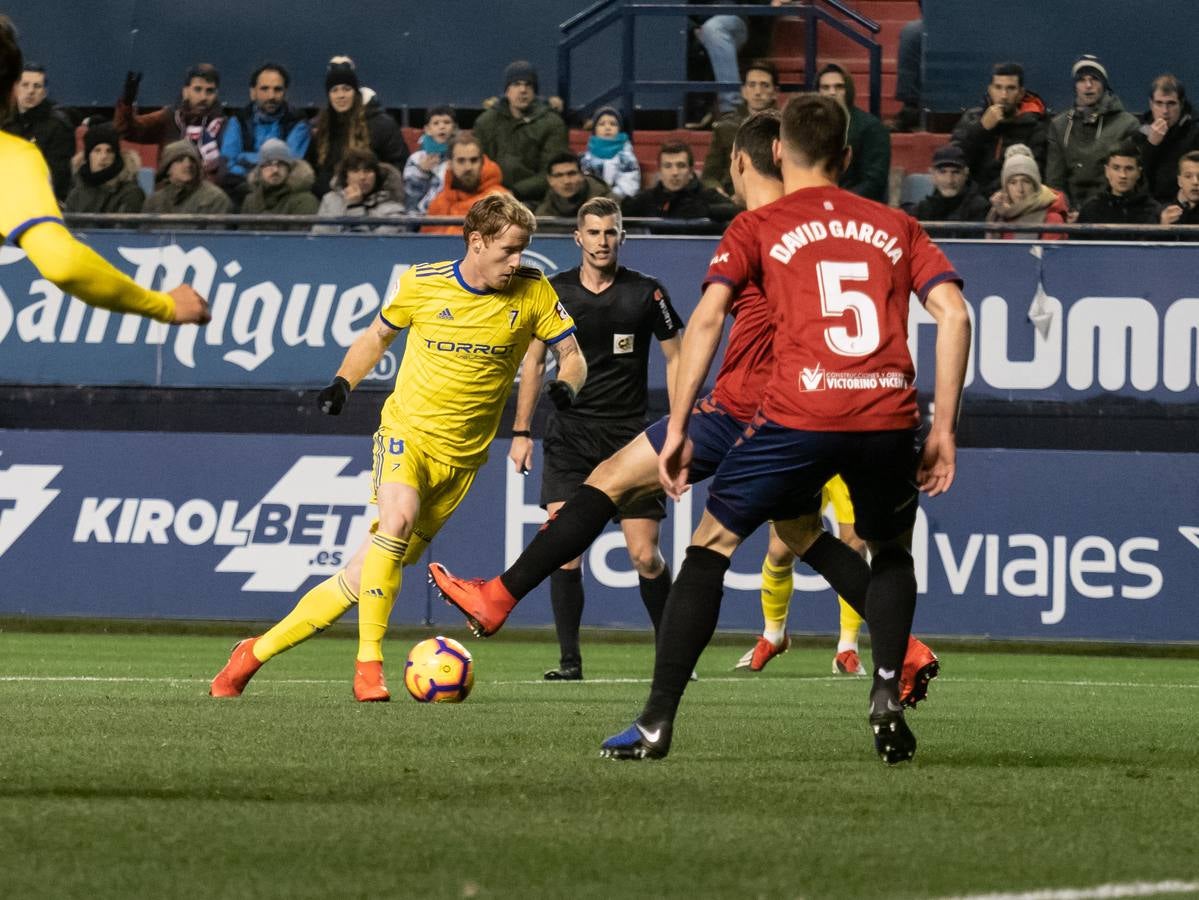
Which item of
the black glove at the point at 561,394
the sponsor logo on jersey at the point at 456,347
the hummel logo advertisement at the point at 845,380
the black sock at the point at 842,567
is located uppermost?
the hummel logo advertisement at the point at 845,380

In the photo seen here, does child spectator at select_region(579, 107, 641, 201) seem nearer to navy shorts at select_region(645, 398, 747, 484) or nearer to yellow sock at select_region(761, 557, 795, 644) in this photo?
yellow sock at select_region(761, 557, 795, 644)

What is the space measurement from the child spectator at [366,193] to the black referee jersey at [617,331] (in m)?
5.19

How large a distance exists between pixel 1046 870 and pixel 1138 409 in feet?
40.1

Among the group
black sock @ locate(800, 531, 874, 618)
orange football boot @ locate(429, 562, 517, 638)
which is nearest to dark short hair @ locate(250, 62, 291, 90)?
orange football boot @ locate(429, 562, 517, 638)

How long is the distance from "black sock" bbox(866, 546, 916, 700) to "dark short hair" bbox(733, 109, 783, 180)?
4.65 feet

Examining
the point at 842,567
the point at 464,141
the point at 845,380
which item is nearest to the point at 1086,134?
the point at 464,141

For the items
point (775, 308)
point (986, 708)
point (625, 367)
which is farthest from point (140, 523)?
point (775, 308)

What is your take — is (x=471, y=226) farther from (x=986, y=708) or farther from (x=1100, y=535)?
(x=1100, y=535)

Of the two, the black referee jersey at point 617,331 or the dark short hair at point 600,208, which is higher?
the dark short hair at point 600,208

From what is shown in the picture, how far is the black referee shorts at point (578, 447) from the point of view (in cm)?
1231

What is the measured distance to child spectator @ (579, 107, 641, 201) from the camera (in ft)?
59.0

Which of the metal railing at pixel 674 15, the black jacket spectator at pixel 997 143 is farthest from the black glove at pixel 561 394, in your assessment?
the metal railing at pixel 674 15

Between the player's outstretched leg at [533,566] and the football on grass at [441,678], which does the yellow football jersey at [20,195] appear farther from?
the football on grass at [441,678]

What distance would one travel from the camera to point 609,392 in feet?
40.7
